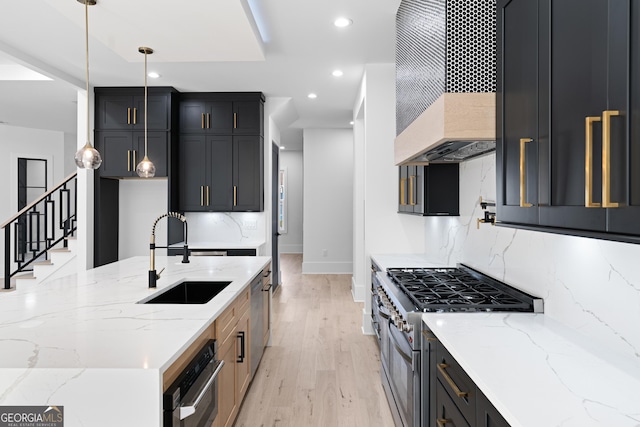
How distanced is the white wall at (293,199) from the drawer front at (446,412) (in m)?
9.54

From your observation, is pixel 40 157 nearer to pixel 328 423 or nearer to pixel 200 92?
pixel 200 92

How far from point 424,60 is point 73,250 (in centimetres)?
524

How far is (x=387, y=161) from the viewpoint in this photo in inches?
176

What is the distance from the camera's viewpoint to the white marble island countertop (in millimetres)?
1047

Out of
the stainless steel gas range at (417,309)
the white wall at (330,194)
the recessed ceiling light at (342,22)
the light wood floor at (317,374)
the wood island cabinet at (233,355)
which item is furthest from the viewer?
the white wall at (330,194)

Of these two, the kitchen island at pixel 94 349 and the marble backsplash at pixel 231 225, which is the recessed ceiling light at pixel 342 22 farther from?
the marble backsplash at pixel 231 225

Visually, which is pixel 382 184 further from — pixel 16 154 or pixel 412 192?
pixel 16 154

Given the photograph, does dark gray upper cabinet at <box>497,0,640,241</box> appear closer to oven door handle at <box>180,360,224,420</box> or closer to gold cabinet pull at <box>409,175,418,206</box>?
oven door handle at <box>180,360,224,420</box>

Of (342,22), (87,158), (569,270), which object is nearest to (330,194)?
(342,22)

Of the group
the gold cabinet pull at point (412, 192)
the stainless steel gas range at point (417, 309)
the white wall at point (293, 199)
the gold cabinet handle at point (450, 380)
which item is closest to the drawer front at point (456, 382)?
the gold cabinet handle at point (450, 380)

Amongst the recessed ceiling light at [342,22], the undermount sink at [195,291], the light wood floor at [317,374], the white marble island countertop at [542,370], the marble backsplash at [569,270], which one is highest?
the recessed ceiling light at [342,22]

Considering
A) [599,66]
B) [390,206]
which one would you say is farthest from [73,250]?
[599,66]

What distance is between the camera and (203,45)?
331cm

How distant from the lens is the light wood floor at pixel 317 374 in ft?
9.06
